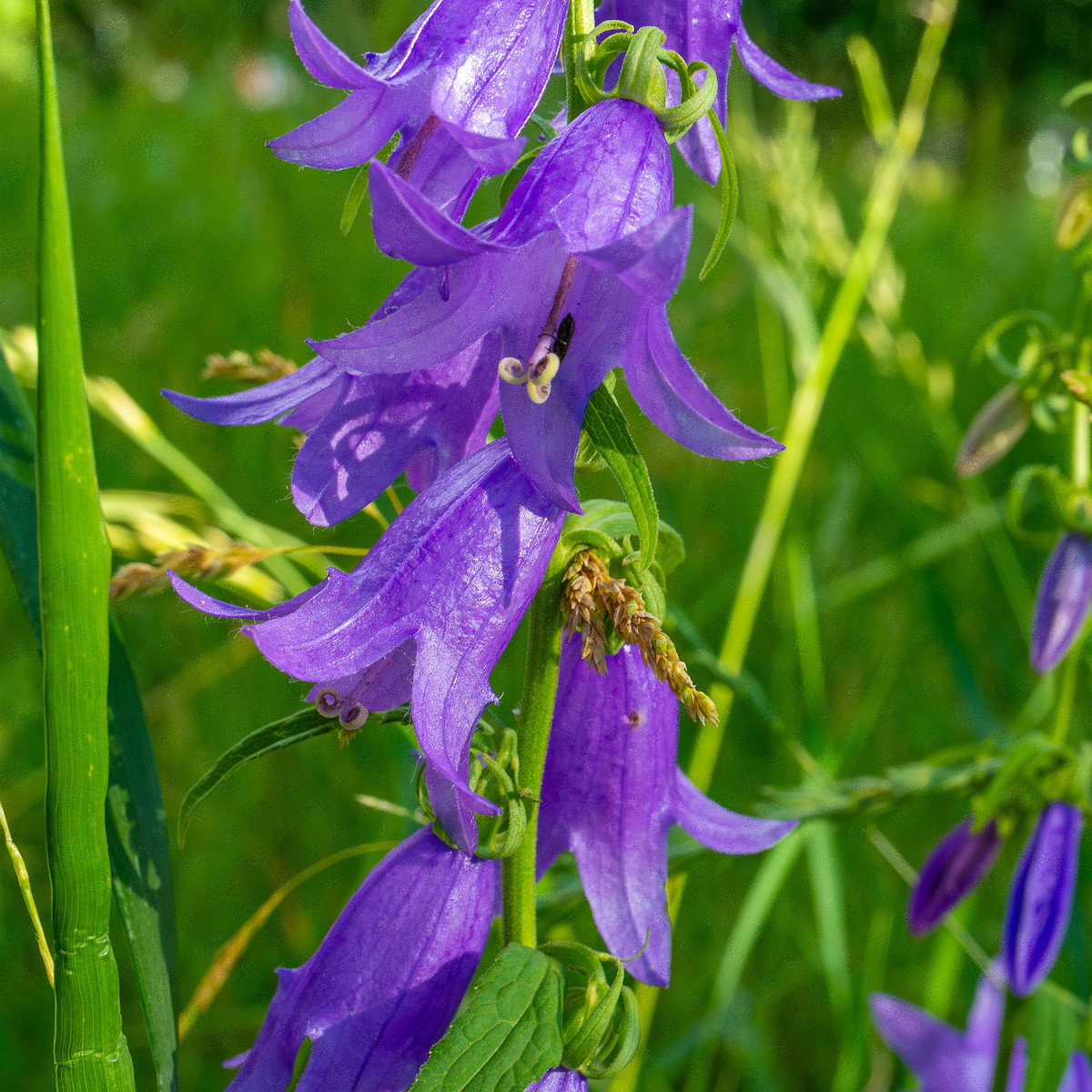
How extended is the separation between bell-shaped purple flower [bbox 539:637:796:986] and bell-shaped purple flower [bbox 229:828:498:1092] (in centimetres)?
8

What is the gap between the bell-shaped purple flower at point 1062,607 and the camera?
120 centimetres

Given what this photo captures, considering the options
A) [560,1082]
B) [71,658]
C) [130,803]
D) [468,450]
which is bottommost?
[560,1082]

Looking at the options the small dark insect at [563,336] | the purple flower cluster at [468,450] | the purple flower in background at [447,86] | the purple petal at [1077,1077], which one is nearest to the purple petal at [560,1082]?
the purple flower cluster at [468,450]

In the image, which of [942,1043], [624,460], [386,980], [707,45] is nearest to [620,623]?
[624,460]

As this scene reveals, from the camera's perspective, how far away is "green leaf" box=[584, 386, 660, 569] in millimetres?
615

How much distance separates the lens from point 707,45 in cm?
77

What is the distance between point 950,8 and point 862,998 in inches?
55.7

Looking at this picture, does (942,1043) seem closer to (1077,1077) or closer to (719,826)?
(1077,1077)

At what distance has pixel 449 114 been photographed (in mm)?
666

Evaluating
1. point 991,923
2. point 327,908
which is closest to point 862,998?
point 991,923

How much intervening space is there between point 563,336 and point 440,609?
166mm

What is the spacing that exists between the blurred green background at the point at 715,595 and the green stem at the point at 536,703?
201 mm

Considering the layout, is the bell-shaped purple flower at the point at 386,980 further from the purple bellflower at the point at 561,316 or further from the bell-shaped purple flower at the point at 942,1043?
the bell-shaped purple flower at the point at 942,1043

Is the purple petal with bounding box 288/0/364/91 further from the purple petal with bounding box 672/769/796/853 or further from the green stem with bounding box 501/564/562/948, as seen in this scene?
the purple petal with bounding box 672/769/796/853
